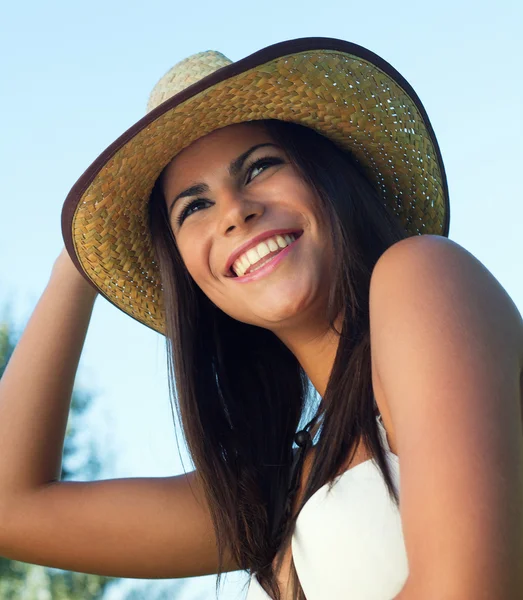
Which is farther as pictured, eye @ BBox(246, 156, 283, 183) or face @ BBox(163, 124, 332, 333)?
eye @ BBox(246, 156, 283, 183)

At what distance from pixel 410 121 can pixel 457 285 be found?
123cm

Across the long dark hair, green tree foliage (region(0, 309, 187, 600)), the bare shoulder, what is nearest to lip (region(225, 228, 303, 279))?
the long dark hair

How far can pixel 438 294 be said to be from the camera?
60.7 inches

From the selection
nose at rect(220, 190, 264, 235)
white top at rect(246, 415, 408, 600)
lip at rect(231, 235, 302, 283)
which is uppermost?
nose at rect(220, 190, 264, 235)

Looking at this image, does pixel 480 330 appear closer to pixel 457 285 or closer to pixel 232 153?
pixel 457 285

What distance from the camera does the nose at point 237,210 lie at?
7.96 feet

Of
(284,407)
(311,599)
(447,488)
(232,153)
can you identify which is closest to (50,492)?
(284,407)

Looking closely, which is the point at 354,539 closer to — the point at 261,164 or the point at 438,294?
the point at 438,294

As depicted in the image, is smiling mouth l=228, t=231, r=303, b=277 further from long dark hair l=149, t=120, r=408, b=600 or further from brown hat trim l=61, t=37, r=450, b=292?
brown hat trim l=61, t=37, r=450, b=292

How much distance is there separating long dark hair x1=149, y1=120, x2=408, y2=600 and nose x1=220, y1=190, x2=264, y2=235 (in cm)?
17

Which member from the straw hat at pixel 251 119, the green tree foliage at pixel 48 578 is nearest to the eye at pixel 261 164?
the straw hat at pixel 251 119

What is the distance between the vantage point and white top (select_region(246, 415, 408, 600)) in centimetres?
191

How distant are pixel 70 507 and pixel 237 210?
103cm

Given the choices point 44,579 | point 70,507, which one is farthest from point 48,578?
point 70,507
